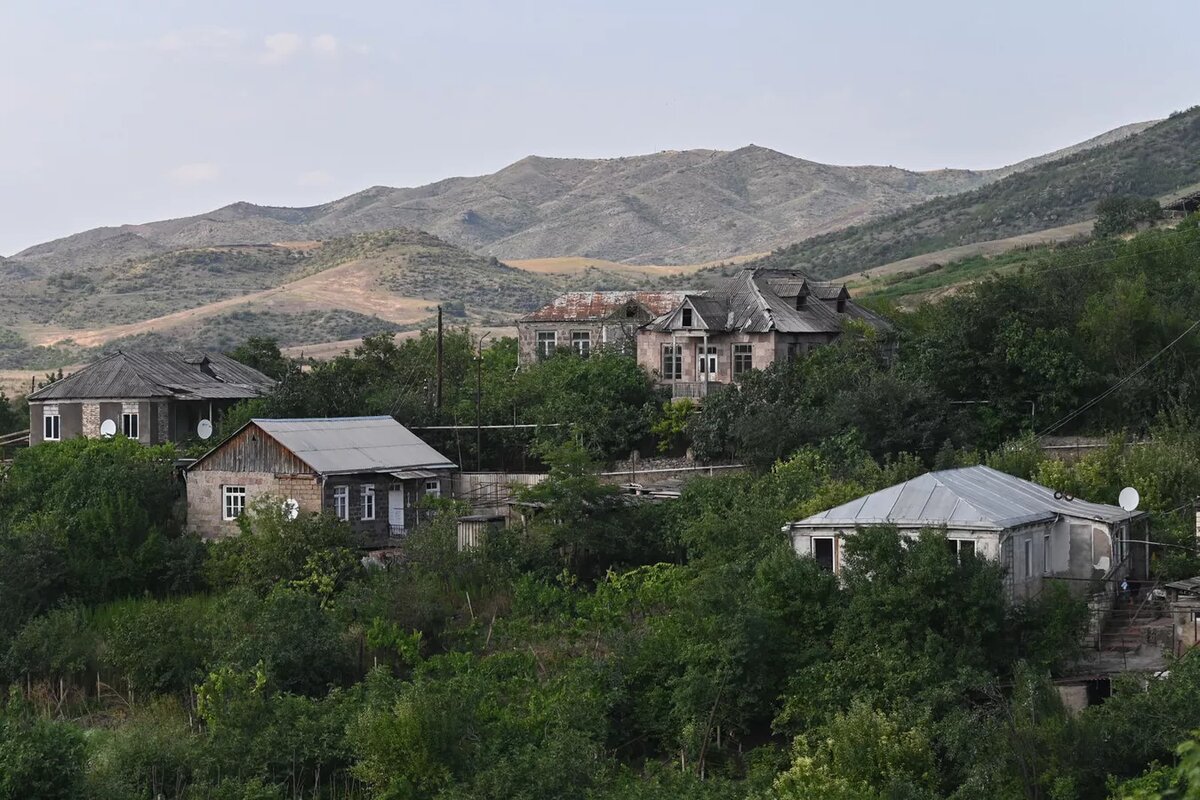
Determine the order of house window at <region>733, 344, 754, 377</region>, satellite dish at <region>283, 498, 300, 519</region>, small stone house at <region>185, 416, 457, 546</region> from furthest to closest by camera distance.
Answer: house window at <region>733, 344, 754, 377</region>
small stone house at <region>185, 416, 457, 546</region>
satellite dish at <region>283, 498, 300, 519</region>

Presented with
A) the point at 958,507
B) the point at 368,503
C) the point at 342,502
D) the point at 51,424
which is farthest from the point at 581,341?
the point at 958,507

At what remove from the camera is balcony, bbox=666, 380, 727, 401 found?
44438 millimetres

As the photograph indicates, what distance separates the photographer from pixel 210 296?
123438mm

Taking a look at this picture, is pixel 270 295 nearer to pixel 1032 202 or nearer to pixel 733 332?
pixel 1032 202

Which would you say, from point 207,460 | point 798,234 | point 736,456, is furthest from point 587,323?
point 798,234

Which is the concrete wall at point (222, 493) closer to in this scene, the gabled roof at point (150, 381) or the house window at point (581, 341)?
the gabled roof at point (150, 381)

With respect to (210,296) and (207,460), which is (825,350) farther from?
(210,296)

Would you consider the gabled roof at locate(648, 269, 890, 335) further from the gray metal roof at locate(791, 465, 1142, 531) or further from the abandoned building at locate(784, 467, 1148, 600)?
the abandoned building at locate(784, 467, 1148, 600)

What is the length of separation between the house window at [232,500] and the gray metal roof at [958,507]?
13.7 meters

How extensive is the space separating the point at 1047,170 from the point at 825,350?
72546 mm

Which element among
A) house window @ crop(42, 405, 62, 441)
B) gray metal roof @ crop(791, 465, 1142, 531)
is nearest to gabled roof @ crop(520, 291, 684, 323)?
house window @ crop(42, 405, 62, 441)

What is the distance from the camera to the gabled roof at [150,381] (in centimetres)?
4528

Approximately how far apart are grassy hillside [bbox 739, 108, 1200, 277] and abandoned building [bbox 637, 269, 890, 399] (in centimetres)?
4782

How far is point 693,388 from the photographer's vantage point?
4497 centimetres
